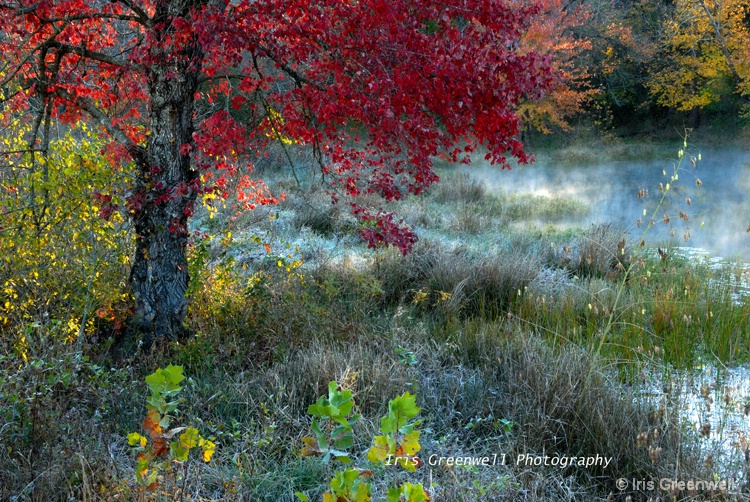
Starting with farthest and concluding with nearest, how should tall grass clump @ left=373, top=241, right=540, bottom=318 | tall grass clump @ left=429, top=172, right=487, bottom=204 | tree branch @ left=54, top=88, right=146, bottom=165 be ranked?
tall grass clump @ left=429, top=172, right=487, bottom=204 → tall grass clump @ left=373, top=241, right=540, bottom=318 → tree branch @ left=54, top=88, right=146, bottom=165

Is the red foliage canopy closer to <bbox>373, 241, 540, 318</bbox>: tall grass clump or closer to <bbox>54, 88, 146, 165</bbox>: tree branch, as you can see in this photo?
<bbox>54, 88, 146, 165</bbox>: tree branch

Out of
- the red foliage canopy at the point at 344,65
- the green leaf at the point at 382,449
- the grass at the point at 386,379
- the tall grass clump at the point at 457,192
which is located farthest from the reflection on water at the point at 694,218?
the tall grass clump at the point at 457,192

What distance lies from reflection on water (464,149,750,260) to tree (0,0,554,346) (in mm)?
3898

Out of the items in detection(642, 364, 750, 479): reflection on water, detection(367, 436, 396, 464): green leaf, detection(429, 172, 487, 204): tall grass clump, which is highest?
detection(429, 172, 487, 204): tall grass clump

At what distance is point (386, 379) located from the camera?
399 cm

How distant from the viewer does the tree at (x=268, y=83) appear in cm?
402

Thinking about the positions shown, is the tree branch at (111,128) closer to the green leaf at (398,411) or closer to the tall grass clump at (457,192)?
the green leaf at (398,411)

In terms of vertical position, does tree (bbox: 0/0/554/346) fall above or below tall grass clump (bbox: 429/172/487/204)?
above

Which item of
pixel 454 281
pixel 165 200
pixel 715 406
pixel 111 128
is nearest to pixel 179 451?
pixel 165 200

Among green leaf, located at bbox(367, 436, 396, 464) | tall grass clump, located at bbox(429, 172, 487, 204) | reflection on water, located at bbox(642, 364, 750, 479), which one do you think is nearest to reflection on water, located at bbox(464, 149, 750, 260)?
tall grass clump, located at bbox(429, 172, 487, 204)

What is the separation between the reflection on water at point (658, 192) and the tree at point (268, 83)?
3898 mm

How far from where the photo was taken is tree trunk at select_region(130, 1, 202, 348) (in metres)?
4.82

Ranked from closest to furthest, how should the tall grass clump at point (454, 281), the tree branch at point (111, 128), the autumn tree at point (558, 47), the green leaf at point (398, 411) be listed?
1. the green leaf at point (398, 411)
2. the tree branch at point (111, 128)
3. the tall grass clump at point (454, 281)
4. the autumn tree at point (558, 47)

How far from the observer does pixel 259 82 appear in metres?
4.91
